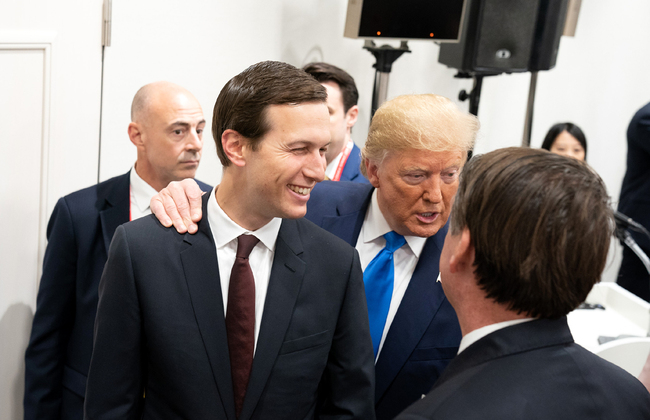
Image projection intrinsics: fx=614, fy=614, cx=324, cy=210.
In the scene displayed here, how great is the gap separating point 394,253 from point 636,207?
9.55 feet

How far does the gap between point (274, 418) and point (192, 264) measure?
353mm

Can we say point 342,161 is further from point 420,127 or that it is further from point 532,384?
point 532,384

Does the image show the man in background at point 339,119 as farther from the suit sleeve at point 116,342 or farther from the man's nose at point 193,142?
the suit sleeve at point 116,342

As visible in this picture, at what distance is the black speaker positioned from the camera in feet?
11.5

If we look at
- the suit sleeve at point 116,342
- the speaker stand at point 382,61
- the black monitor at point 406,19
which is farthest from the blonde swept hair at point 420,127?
the speaker stand at point 382,61

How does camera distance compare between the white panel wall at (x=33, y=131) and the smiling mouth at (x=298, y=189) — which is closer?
the smiling mouth at (x=298, y=189)

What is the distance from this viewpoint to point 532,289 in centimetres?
95

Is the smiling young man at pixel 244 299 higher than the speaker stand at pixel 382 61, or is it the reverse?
the speaker stand at pixel 382 61

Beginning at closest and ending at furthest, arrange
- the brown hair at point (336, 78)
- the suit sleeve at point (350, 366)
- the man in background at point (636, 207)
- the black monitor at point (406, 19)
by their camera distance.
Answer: the suit sleeve at point (350, 366)
the brown hair at point (336, 78)
the black monitor at point (406, 19)
the man in background at point (636, 207)

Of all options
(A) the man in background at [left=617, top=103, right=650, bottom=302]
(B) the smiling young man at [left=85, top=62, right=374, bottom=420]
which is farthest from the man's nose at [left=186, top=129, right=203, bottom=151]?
(A) the man in background at [left=617, top=103, right=650, bottom=302]

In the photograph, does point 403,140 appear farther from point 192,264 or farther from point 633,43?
point 633,43

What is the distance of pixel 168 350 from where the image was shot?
120cm

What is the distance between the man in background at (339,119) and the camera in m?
2.95

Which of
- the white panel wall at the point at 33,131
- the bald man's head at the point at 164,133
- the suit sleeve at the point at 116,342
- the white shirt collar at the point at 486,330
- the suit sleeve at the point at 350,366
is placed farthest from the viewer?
the bald man's head at the point at 164,133
